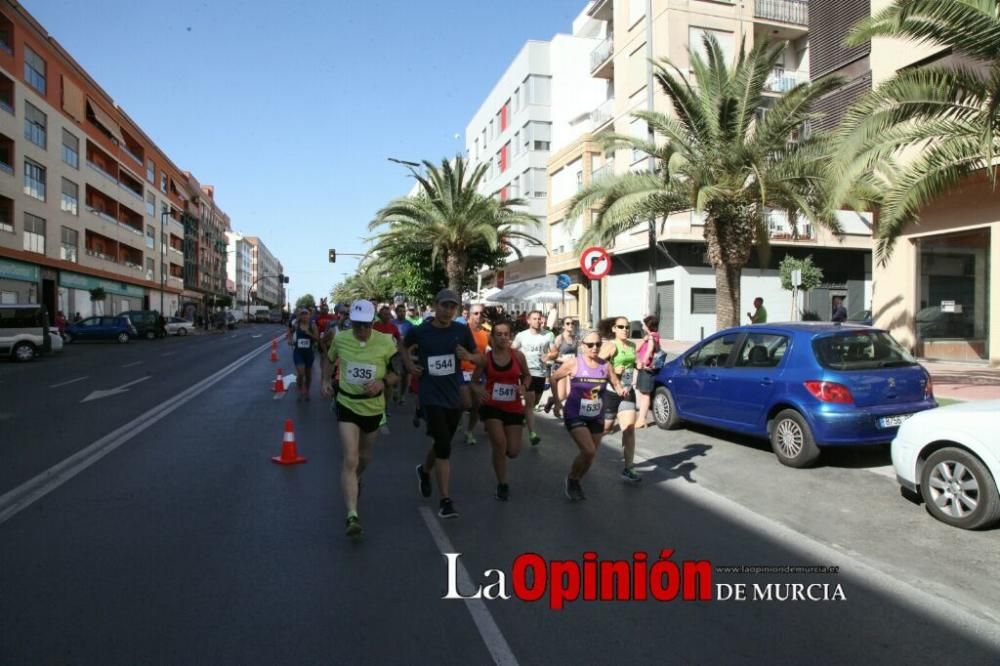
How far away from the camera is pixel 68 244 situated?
145 ft

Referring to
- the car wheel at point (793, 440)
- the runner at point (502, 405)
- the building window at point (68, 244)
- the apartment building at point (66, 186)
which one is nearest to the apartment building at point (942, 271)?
the car wheel at point (793, 440)

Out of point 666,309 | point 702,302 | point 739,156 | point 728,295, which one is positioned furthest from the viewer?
point 666,309

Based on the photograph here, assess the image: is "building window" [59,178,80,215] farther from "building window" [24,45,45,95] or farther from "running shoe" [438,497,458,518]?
"running shoe" [438,497,458,518]

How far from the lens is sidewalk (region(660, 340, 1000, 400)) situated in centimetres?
1140

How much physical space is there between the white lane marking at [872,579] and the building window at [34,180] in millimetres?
42018

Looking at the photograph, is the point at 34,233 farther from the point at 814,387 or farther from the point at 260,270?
the point at 260,270

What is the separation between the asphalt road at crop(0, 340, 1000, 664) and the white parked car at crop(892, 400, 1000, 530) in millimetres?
191

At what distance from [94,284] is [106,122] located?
39.5 feet

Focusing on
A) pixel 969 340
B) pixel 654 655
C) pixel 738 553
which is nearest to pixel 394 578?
pixel 654 655

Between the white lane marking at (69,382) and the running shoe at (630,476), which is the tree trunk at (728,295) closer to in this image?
the running shoe at (630,476)

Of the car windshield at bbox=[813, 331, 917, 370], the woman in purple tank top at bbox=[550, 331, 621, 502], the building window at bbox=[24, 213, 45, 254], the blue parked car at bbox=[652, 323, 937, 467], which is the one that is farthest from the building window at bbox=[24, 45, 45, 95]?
the car windshield at bbox=[813, 331, 917, 370]

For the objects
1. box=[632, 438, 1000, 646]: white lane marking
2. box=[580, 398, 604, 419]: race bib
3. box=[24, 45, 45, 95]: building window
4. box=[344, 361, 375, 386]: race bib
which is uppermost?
box=[24, 45, 45, 95]: building window

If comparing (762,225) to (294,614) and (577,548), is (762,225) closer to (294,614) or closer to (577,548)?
(577,548)

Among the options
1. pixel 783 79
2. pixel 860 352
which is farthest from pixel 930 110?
pixel 783 79
